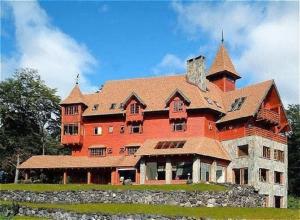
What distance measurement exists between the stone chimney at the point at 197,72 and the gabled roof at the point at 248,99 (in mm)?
3745

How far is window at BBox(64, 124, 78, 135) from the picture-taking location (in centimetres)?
6825

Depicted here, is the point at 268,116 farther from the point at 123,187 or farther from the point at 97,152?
the point at 97,152

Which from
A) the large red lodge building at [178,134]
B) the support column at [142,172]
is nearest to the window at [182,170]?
the large red lodge building at [178,134]

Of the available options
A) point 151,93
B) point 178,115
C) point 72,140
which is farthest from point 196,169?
point 72,140

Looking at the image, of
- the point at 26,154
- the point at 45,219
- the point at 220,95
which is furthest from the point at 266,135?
the point at 26,154

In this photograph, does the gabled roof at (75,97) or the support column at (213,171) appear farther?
the gabled roof at (75,97)

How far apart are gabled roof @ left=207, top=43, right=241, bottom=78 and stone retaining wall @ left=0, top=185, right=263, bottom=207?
21835mm

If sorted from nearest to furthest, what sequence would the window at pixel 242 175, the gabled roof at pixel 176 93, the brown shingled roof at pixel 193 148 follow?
the brown shingled roof at pixel 193 148, the window at pixel 242 175, the gabled roof at pixel 176 93

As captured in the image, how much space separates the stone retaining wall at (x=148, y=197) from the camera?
169 ft

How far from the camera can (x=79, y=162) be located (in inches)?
2598

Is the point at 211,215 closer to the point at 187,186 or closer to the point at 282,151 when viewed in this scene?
the point at 187,186

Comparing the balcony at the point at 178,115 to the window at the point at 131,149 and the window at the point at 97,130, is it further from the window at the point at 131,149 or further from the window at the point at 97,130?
the window at the point at 97,130

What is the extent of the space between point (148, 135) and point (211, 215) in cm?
2289

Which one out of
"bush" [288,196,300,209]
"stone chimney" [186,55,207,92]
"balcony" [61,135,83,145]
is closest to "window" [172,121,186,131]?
"stone chimney" [186,55,207,92]
